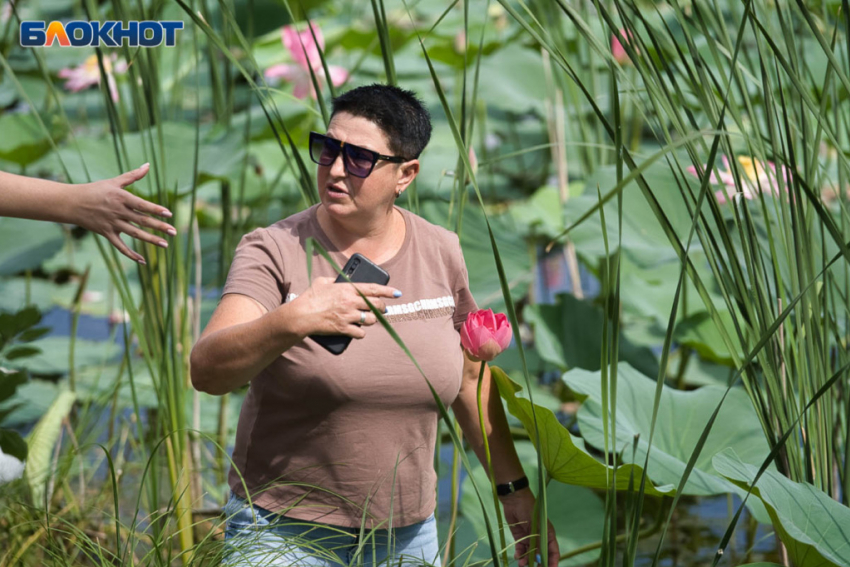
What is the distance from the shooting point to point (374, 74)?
4.35 metres

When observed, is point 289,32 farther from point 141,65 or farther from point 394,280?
point 394,280

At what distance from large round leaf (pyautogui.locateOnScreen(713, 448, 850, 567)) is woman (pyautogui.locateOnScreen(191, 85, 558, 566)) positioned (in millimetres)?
291

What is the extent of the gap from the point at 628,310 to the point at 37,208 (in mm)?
1973

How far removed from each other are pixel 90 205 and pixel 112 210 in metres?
0.03

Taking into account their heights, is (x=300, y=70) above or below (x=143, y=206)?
above

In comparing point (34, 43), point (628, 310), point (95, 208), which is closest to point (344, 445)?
point (95, 208)

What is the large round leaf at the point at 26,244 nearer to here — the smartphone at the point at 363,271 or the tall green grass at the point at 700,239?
the tall green grass at the point at 700,239

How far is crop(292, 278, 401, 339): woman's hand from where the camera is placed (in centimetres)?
87

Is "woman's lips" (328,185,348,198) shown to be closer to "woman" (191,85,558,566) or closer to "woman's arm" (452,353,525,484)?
"woman" (191,85,558,566)

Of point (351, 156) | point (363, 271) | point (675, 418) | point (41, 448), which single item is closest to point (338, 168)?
point (351, 156)

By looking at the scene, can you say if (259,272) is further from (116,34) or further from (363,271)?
(116,34)

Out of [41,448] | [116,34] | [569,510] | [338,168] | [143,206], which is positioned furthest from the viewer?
[569,510]

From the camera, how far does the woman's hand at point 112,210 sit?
98 centimetres

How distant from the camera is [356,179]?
43.0 inches
